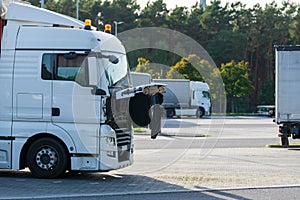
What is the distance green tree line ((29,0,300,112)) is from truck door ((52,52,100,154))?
217 ft

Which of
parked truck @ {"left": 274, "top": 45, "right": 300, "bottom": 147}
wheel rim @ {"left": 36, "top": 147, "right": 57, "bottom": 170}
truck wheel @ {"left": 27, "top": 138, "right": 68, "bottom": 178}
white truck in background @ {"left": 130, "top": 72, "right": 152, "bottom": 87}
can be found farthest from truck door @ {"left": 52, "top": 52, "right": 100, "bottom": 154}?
white truck in background @ {"left": 130, "top": 72, "right": 152, "bottom": 87}

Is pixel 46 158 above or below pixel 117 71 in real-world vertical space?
below

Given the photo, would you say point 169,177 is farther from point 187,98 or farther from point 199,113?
point 199,113

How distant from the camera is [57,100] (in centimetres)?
1338

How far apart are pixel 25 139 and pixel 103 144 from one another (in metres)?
1.66

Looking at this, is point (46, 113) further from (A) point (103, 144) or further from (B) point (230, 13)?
(B) point (230, 13)

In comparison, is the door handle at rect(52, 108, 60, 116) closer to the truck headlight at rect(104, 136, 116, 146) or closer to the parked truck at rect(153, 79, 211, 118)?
the truck headlight at rect(104, 136, 116, 146)

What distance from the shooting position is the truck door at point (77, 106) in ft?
43.6

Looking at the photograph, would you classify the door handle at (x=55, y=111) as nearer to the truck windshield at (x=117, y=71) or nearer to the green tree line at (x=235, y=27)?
the truck windshield at (x=117, y=71)

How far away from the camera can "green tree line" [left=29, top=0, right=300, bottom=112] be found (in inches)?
3282

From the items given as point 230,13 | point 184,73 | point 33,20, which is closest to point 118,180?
point 33,20

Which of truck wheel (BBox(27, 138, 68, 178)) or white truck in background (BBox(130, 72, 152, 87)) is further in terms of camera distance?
white truck in background (BBox(130, 72, 152, 87))

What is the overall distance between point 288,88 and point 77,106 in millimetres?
13920

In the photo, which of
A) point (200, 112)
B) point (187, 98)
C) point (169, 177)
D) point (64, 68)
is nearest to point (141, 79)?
point (187, 98)
